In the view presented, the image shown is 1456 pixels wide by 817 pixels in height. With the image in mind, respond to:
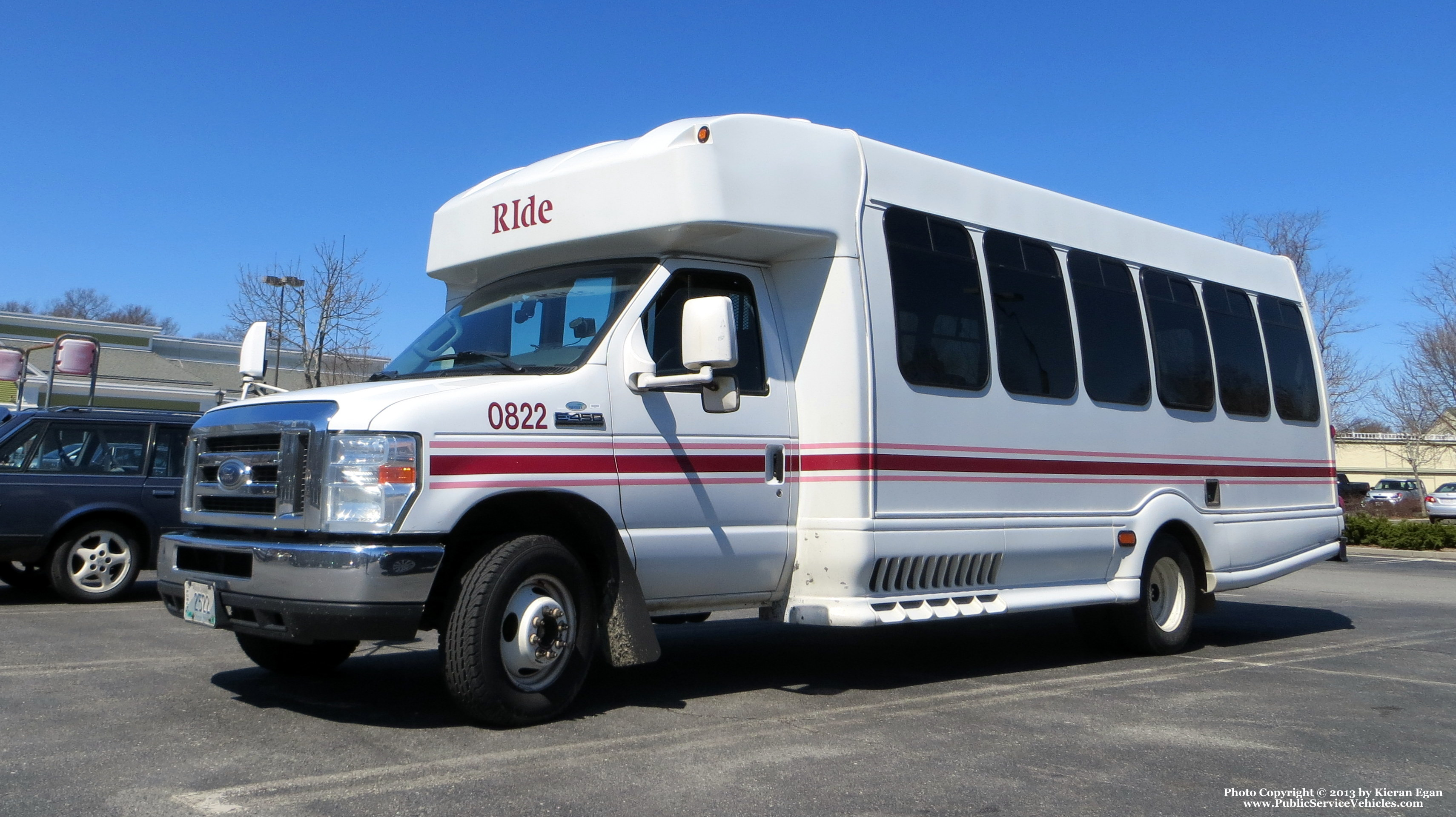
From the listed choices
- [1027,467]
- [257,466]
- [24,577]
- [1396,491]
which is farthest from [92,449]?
[1396,491]

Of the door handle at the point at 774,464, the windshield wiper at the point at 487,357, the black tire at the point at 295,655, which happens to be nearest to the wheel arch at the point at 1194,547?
the door handle at the point at 774,464

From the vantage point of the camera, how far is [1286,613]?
12.4m

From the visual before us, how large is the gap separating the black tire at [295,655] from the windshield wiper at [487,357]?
1650mm

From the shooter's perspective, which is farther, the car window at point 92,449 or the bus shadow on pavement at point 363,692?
the car window at point 92,449

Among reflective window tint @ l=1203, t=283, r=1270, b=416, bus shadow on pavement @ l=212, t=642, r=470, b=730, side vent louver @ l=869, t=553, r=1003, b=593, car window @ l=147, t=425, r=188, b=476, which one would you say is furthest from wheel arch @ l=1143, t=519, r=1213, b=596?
car window @ l=147, t=425, r=188, b=476

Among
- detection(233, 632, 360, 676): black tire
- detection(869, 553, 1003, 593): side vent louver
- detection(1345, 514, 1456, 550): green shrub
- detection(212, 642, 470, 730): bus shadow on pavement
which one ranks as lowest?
detection(212, 642, 470, 730): bus shadow on pavement

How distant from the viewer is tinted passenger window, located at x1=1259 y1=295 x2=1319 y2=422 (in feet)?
34.8

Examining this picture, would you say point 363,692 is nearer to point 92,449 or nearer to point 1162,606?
point 1162,606

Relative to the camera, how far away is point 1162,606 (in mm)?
9328

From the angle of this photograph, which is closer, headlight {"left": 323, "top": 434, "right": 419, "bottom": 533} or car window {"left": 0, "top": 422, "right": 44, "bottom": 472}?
headlight {"left": 323, "top": 434, "right": 419, "bottom": 533}

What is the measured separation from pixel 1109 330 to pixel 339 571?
5755mm

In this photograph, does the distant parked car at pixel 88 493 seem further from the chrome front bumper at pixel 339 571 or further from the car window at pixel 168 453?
the chrome front bumper at pixel 339 571

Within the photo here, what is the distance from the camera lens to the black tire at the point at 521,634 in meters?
5.47

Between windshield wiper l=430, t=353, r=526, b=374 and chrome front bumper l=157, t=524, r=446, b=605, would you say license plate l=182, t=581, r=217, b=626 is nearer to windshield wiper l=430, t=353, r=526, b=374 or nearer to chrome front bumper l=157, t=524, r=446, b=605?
chrome front bumper l=157, t=524, r=446, b=605
